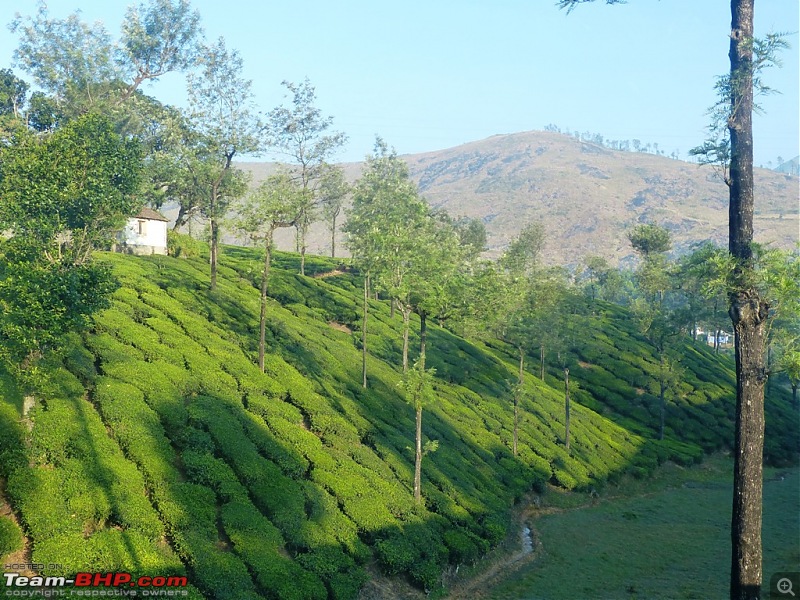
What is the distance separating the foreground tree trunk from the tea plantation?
13037 millimetres

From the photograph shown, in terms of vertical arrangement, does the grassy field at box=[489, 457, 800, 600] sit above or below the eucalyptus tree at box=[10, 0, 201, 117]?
below

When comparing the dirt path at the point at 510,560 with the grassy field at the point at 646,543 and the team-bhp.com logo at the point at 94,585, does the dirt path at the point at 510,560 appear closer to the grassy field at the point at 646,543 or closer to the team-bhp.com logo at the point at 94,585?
the grassy field at the point at 646,543

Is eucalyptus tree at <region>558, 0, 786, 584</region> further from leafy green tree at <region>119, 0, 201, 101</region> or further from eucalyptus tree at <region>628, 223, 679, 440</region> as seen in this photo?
leafy green tree at <region>119, 0, 201, 101</region>

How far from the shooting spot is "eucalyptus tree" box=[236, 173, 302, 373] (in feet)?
115

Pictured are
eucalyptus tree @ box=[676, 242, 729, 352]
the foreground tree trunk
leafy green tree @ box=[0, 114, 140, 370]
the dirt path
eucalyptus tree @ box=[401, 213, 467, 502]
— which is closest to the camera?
the foreground tree trunk

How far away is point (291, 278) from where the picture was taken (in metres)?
61.9

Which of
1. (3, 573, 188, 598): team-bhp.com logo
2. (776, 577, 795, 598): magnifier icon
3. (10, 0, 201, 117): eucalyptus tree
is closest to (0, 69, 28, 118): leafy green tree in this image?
(10, 0, 201, 117): eucalyptus tree

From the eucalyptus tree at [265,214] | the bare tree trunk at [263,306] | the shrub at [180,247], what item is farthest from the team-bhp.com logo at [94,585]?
the shrub at [180,247]

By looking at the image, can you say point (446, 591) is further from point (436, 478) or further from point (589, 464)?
point (589, 464)

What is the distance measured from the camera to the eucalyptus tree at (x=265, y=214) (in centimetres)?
3506

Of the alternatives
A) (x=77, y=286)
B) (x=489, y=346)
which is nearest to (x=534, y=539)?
(x=77, y=286)

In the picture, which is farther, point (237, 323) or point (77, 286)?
point (237, 323)

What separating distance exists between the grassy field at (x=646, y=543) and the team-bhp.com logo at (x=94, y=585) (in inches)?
536

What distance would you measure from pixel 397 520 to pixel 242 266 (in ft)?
134
